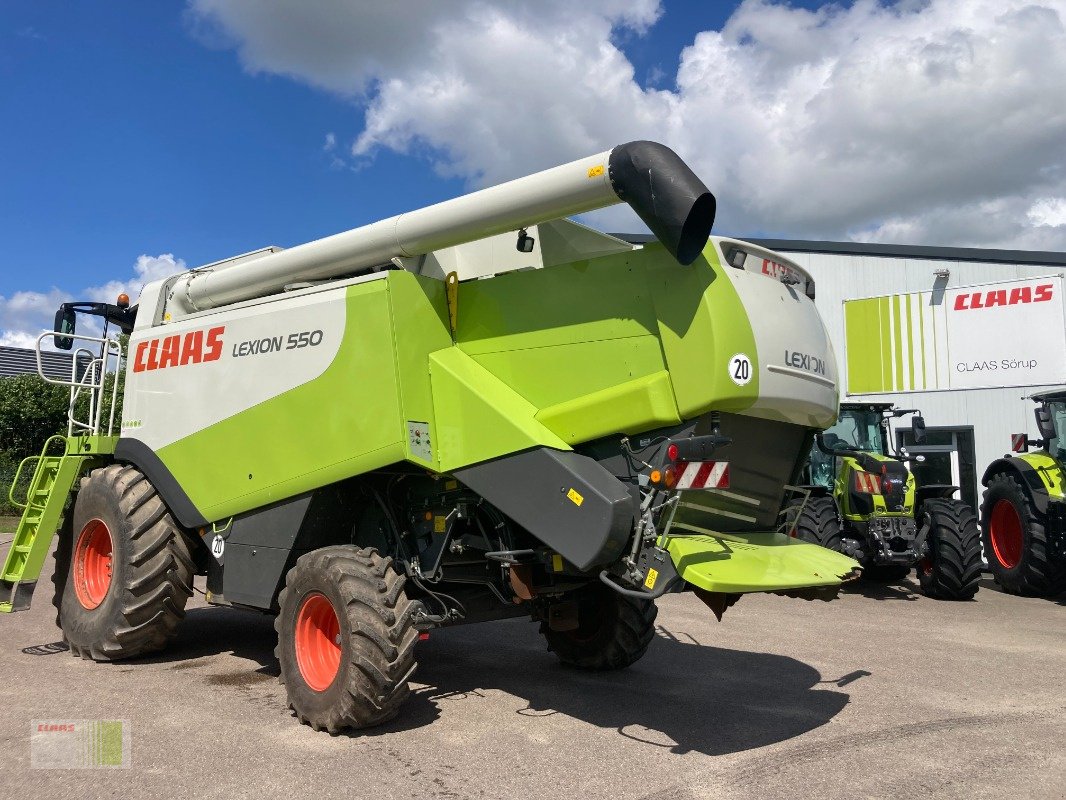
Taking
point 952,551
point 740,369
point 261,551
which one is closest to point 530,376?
point 740,369

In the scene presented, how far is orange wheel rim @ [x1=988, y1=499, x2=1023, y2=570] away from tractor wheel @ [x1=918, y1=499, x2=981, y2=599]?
1027 millimetres

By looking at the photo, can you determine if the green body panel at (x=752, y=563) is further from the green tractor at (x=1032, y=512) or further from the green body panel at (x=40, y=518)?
the green tractor at (x=1032, y=512)

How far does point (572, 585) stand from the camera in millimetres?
5613

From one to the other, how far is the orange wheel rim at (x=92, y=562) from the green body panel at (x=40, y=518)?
0.30 m

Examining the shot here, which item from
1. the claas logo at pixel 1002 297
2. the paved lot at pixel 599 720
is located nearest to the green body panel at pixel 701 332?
the paved lot at pixel 599 720

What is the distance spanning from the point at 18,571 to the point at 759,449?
606 cm

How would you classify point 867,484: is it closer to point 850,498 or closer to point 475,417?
point 850,498

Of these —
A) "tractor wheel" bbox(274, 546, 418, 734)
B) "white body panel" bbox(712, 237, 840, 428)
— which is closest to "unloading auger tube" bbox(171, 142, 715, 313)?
"white body panel" bbox(712, 237, 840, 428)

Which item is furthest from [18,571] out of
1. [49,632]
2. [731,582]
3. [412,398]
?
[731,582]

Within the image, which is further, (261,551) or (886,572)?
(886,572)

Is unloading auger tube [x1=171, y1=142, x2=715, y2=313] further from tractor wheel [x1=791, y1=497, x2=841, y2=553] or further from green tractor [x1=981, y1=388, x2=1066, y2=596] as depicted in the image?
green tractor [x1=981, y1=388, x2=1066, y2=596]

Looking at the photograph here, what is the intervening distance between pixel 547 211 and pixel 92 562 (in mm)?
4968

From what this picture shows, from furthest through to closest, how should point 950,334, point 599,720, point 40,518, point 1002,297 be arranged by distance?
point 950,334, point 1002,297, point 40,518, point 599,720

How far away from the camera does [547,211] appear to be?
4934 mm
